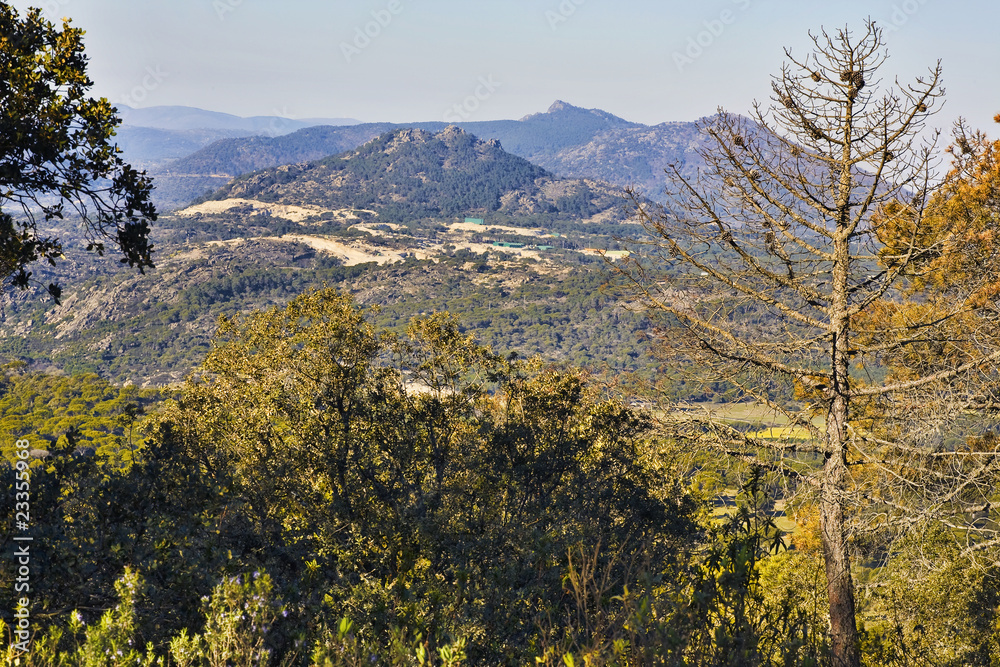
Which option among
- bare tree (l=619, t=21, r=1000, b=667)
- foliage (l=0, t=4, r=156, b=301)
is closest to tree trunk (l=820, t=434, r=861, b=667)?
bare tree (l=619, t=21, r=1000, b=667)

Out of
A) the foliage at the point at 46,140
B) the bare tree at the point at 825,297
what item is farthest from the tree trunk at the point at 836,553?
the foliage at the point at 46,140

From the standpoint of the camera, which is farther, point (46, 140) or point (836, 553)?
point (836, 553)

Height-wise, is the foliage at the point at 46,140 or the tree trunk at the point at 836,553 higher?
the foliage at the point at 46,140

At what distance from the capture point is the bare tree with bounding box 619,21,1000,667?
776 centimetres

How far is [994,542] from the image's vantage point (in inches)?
309

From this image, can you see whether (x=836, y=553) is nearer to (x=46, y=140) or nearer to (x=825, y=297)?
(x=825, y=297)

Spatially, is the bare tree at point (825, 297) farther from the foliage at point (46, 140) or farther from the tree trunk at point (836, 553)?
the foliage at point (46, 140)

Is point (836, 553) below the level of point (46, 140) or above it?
below

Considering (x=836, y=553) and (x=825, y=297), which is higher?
(x=825, y=297)

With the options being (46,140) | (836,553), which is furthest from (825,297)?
(46,140)

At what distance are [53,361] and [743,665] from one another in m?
185

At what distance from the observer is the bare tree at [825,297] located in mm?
7758

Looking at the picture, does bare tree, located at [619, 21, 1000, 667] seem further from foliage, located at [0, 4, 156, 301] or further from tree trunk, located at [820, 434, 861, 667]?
foliage, located at [0, 4, 156, 301]

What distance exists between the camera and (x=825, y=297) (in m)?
8.26
